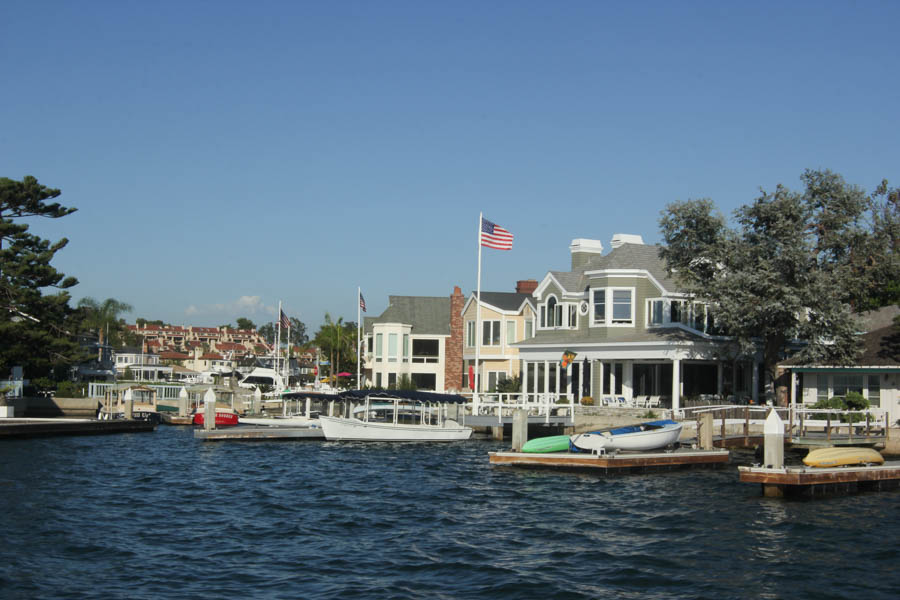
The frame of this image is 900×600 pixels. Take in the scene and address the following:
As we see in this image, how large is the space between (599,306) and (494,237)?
27.0ft

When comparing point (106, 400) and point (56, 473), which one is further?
point (106, 400)

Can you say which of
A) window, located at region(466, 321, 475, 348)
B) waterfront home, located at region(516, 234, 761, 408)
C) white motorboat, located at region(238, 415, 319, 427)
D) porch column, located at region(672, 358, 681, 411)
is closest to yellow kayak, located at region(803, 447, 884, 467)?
porch column, located at region(672, 358, 681, 411)

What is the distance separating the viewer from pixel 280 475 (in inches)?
1356

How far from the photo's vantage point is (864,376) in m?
41.3

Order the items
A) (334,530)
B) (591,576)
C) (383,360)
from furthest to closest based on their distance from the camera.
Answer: (383,360), (334,530), (591,576)

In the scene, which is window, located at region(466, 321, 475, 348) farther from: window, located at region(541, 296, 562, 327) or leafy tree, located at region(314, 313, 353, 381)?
leafy tree, located at region(314, 313, 353, 381)

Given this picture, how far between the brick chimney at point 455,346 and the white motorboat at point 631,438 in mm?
34048

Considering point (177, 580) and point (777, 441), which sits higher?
point (777, 441)

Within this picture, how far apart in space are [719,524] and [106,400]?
2066 inches

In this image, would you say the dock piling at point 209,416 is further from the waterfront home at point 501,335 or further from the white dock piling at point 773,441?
the white dock piling at point 773,441

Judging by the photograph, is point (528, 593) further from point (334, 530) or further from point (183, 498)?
point (183, 498)

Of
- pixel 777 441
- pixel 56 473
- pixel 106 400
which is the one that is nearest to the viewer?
pixel 777 441

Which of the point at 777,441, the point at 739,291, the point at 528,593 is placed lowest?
the point at 528,593

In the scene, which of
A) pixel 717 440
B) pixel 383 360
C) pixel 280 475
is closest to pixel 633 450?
pixel 717 440
